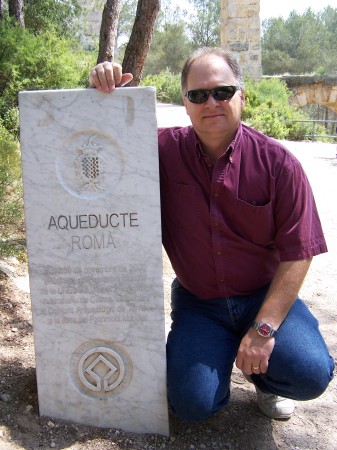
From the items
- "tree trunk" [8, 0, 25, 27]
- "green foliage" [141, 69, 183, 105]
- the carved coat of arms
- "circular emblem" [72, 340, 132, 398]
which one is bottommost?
"circular emblem" [72, 340, 132, 398]

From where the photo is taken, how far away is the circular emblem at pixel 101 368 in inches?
89.4

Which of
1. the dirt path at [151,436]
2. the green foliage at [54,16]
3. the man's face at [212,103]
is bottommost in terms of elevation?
the dirt path at [151,436]

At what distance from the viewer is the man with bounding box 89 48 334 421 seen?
2203 mm

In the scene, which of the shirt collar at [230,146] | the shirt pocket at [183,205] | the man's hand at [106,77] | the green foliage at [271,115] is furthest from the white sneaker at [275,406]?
the green foliage at [271,115]

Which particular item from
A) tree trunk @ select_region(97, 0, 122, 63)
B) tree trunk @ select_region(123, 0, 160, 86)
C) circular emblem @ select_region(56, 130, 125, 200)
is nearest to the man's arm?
circular emblem @ select_region(56, 130, 125, 200)

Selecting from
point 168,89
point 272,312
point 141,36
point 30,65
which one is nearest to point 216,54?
point 272,312

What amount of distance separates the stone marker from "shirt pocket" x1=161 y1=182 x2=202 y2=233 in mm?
174

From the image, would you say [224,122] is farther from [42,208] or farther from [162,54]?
[162,54]

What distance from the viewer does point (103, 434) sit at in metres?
2.27

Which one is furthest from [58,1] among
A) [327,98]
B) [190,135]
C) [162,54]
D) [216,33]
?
[216,33]

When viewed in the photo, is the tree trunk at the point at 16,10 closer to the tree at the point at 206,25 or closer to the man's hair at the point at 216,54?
the man's hair at the point at 216,54

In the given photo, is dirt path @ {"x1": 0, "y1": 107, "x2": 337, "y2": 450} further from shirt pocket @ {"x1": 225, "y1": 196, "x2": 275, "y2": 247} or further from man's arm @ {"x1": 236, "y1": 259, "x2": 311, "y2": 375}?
shirt pocket @ {"x1": 225, "y1": 196, "x2": 275, "y2": 247}

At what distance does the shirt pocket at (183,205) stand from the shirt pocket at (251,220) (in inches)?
5.3

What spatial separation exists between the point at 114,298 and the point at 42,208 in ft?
1.56
